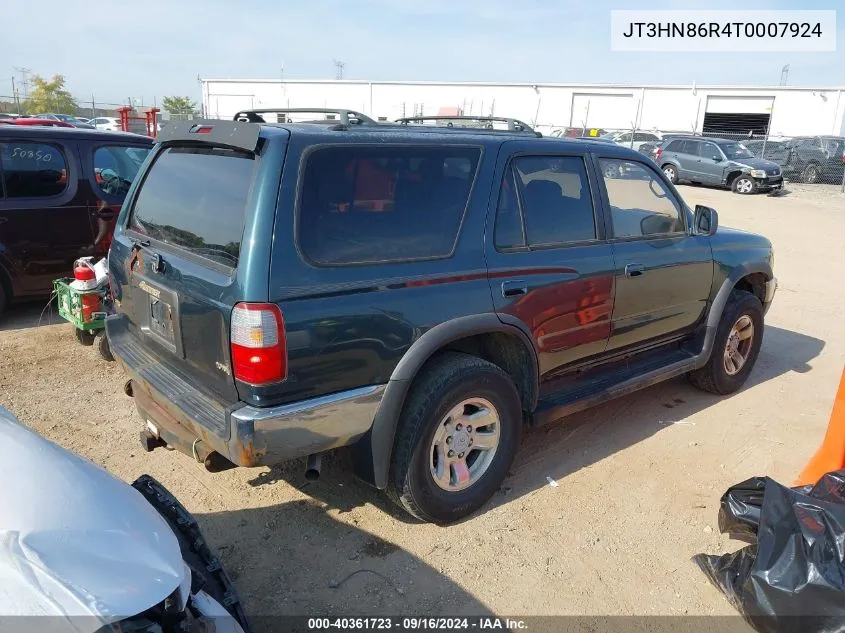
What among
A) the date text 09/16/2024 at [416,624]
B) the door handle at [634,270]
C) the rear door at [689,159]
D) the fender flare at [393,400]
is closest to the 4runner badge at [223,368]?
the fender flare at [393,400]

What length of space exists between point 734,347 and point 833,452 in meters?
1.85

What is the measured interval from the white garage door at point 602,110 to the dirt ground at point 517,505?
3444cm

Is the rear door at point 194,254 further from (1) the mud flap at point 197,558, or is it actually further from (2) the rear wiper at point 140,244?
(1) the mud flap at point 197,558

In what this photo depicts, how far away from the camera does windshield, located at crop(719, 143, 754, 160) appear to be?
20.3 meters

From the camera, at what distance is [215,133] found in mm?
2883

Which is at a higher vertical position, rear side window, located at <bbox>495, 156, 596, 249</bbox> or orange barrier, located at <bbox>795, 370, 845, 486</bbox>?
rear side window, located at <bbox>495, 156, 596, 249</bbox>

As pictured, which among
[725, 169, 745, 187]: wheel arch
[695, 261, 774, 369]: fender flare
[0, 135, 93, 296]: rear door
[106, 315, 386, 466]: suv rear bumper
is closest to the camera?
[106, 315, 386, 466]: suv rear bumper

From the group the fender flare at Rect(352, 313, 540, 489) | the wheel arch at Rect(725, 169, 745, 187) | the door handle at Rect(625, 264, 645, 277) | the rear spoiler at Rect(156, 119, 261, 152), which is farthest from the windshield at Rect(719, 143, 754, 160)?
the rear spoiler at Rect(156, 119, 261, 152)

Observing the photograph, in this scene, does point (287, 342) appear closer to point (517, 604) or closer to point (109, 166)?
point (517, 604)

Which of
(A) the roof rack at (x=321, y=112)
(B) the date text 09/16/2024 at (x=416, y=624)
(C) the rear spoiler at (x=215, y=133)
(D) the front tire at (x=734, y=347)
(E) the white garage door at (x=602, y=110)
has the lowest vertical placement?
(B) the date text 09/16/2024 at (x=416, y=624)

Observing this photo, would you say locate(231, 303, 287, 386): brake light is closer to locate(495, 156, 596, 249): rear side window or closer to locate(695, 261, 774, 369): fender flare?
locate(495, 156, 596, 249): rear side window

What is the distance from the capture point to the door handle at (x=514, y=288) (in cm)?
321

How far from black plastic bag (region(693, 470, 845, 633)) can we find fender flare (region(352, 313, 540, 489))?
4.88 ft

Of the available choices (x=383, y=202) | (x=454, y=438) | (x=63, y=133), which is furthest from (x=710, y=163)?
(x=383, y=202)
